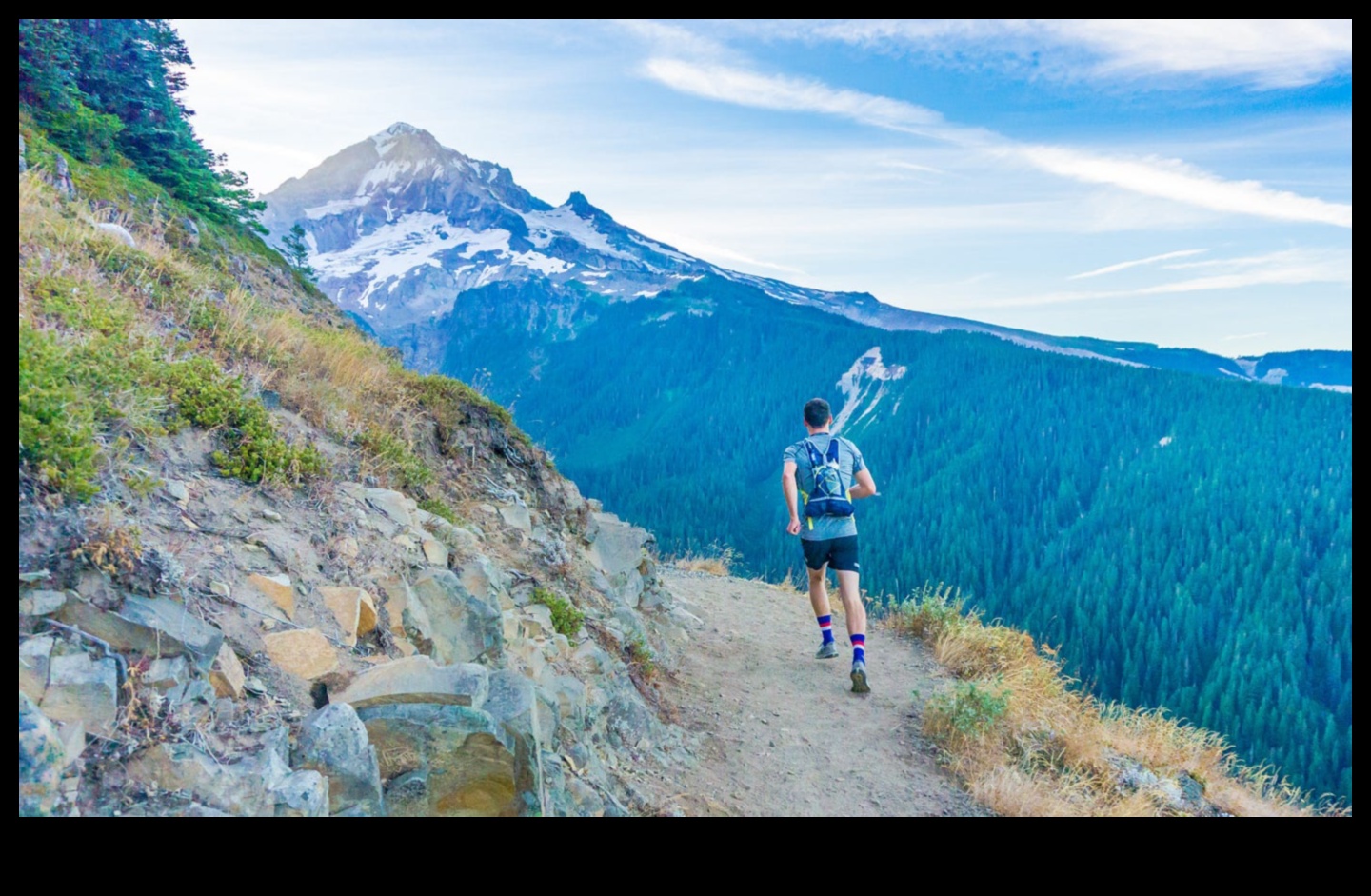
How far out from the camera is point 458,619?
5.91 m

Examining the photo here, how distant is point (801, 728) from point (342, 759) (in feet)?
15.5

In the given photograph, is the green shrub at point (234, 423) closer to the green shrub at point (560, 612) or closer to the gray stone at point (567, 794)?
the green shrub at point (560, 612)

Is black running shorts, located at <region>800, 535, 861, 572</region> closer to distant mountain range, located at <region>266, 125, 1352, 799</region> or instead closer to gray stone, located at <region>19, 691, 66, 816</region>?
gray stone, located at <region>19, 691, 66, 816</region>

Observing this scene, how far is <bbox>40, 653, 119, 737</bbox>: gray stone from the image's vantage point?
3.30 m

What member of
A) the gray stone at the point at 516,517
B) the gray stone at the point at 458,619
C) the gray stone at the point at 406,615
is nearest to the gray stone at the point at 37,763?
the gray stone at the point at 406,615

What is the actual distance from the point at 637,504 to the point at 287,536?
122263mm

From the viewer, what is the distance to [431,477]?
26.8 feet

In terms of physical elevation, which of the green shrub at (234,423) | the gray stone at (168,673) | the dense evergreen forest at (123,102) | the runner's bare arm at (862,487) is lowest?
the gray stone at (168,673)

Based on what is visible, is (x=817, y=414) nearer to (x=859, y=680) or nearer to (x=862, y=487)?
(x=862, y=487)

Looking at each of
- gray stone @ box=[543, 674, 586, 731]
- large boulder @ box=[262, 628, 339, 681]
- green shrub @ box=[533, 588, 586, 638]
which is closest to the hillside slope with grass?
gray stone @ box=[543, 674, 586, 731]

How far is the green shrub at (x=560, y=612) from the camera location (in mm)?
7441

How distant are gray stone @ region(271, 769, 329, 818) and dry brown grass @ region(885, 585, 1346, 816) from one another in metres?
5.22

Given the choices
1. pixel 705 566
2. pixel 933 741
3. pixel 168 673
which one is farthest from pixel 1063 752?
pixel 705 566

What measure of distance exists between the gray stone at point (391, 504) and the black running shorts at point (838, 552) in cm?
412
